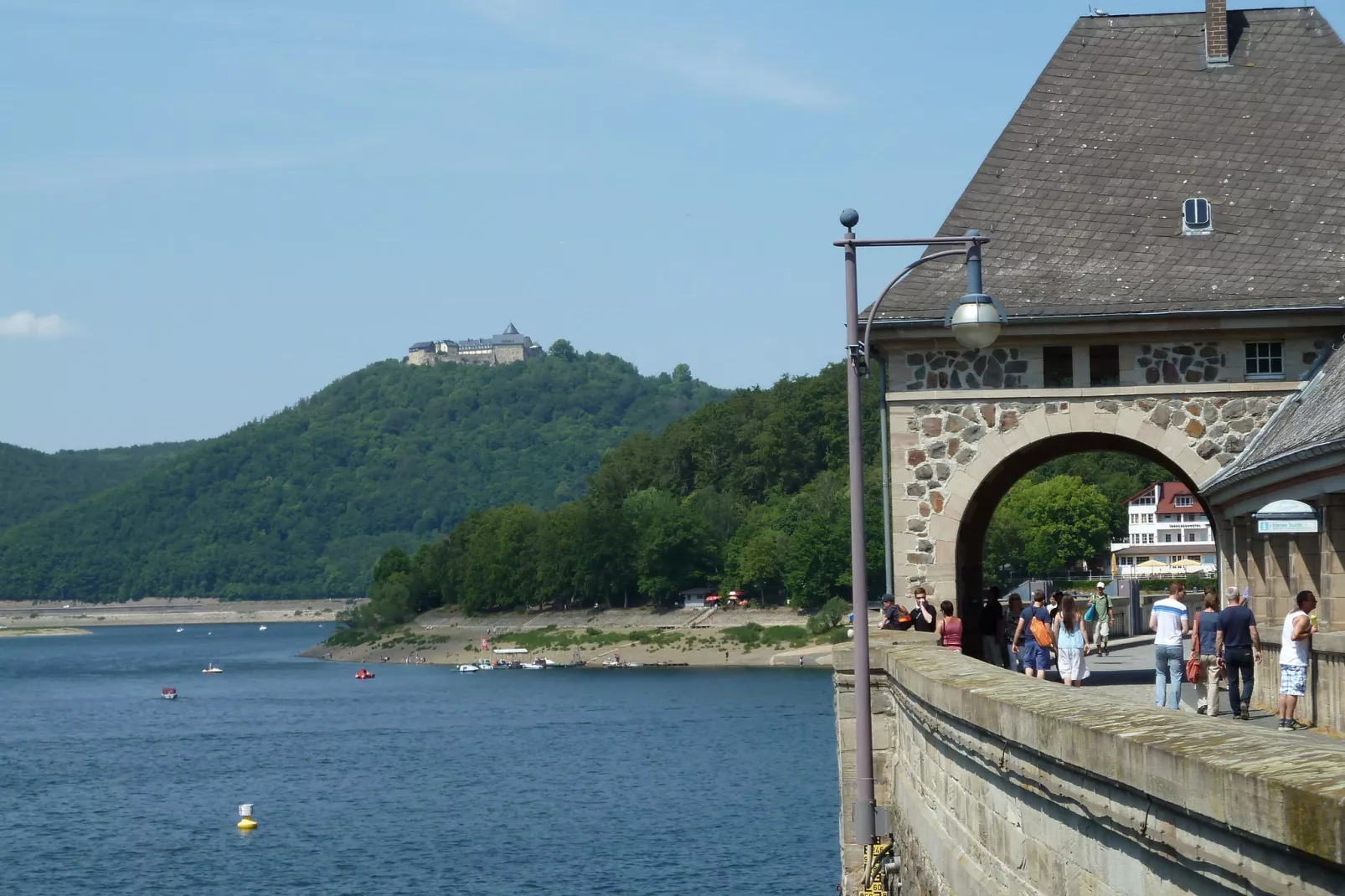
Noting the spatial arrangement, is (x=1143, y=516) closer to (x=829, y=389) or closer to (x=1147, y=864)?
(x=829, y=389)

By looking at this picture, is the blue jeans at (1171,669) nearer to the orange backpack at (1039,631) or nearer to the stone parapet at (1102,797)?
the orange backpack at (1039,631)

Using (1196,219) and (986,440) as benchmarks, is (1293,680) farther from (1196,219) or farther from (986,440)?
(1196,219)

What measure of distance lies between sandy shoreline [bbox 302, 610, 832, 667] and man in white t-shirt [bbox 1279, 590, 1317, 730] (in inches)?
3943

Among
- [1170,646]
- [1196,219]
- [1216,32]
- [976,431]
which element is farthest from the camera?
[1216,32]

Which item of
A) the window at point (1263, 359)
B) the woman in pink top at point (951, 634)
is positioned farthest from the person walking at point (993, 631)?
the window at point (1263, 359)

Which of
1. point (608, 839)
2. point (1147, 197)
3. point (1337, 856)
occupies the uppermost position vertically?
point (1147, 197)

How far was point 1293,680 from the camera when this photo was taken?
14469 mm

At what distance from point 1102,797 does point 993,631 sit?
15145 mm

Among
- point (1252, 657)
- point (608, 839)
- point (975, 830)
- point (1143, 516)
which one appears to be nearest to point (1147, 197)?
point (1252, 657)

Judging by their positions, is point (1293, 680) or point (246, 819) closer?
point (1293, 680)

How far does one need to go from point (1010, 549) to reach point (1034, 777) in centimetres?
11297

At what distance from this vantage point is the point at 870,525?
77562 millimetres

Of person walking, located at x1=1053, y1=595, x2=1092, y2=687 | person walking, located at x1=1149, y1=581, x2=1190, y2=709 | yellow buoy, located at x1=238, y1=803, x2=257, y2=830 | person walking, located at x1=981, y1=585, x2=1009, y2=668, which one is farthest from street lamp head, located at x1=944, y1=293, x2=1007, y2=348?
yellow buoy, located at x1=238, y1=803, x2=257, y2=830

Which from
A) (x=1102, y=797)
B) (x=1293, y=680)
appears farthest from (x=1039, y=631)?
(x=1102, y=797)
